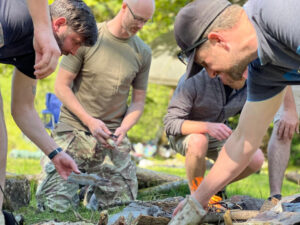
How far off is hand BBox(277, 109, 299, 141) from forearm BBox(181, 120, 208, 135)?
807 mm

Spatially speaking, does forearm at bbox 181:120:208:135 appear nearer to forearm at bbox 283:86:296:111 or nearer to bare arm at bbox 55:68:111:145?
bare arm at bbox 55:68:111:145

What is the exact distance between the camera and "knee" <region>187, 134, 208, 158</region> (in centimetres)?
560

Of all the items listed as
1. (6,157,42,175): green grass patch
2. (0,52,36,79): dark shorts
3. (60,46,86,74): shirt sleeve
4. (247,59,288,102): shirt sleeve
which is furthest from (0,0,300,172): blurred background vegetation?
(247,59,288,102): shirt sleeve

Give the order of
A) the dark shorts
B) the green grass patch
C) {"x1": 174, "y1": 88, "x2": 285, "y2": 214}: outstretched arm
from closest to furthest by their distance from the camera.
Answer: {"x1": 174, "y1": 88, "x2": 285, "y2": 214}: outstretched arm → the dark shorts → the green grass patch

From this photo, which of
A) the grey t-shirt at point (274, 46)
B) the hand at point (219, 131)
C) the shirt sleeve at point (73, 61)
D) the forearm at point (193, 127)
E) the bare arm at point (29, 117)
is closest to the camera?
the grey t-shirt at point (274, 46)

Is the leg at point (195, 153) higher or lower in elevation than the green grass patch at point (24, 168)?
higher

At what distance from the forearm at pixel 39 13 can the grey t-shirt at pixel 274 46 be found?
1180 mm

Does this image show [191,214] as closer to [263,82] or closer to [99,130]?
[263,82]

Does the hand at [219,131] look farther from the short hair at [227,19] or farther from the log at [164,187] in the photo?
the short hair at [227,19]

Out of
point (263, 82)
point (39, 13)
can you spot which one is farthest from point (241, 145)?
point (39, 13)

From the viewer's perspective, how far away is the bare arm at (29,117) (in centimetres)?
407

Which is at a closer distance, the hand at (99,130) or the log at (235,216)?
the log at (235,216)

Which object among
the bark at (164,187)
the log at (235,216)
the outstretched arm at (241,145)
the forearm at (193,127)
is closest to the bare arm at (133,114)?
the forearm at (193,127)

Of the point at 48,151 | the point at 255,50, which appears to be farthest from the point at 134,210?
the point at 255,50
